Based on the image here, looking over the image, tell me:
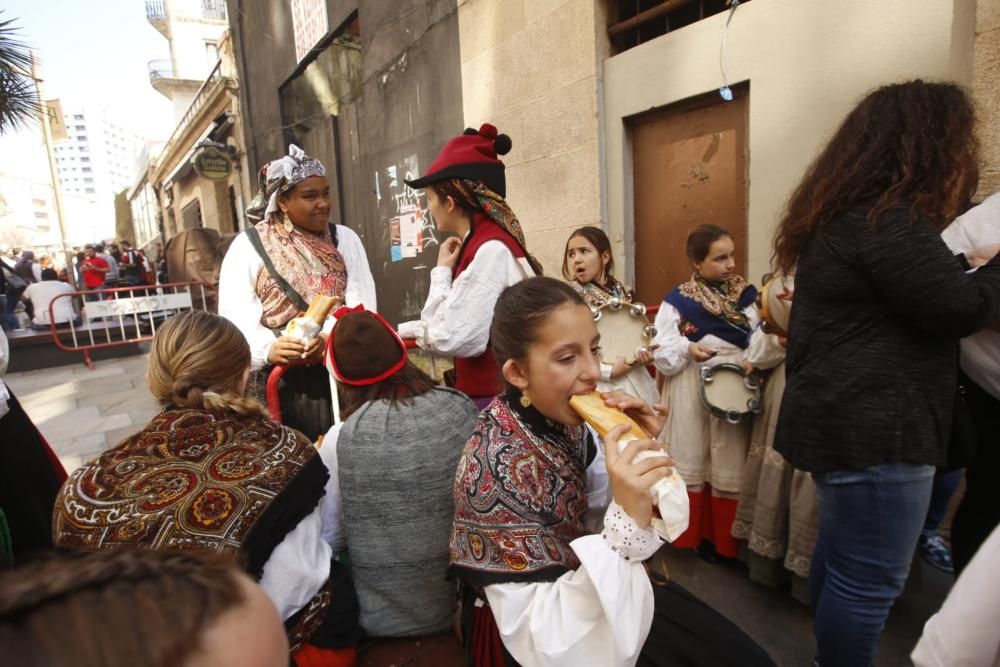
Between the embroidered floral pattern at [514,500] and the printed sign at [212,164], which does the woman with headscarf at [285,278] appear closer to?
the embroidered floral pattern at [514,500]

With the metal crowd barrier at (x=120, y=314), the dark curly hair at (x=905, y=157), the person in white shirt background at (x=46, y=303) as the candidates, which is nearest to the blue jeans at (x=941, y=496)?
the dark curly hair at (x=905, y=157)

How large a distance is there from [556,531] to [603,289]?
5.76 feet

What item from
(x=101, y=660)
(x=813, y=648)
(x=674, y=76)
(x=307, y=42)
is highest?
(x=307, y=42)

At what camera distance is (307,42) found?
9711mm

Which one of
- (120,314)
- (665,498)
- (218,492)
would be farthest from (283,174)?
(120,314)

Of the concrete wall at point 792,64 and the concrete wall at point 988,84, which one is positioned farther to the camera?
the concrete wall at point 792,64

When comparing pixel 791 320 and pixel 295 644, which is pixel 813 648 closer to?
pixel 791 320

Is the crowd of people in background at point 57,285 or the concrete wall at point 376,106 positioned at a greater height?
the concrete wall at point 376,106

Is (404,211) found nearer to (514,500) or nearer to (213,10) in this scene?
(514,500)

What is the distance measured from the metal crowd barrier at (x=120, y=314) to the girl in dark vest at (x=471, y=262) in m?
8.08

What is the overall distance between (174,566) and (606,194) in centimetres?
433

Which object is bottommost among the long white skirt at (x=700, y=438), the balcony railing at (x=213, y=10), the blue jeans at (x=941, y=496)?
the blue jeans at (x=941, y=496)

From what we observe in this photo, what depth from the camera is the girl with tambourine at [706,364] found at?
8.71 ft

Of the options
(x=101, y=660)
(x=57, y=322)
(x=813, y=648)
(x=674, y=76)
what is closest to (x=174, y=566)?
(x=101, y=660)
